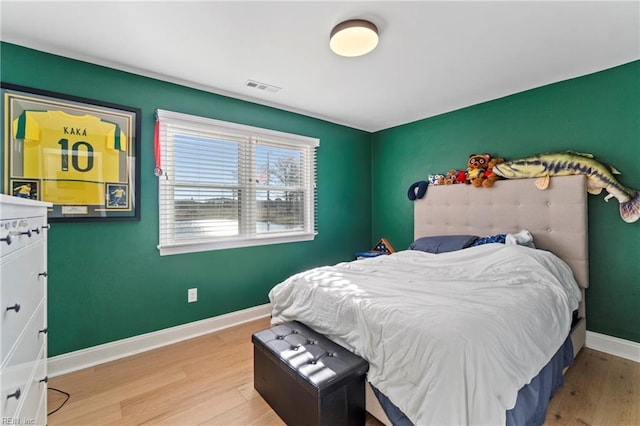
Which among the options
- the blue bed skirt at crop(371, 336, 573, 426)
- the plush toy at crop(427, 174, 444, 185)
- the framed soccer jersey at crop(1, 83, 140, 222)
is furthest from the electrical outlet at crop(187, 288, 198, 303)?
the plush toy at crop(427, 174, 444, 185)

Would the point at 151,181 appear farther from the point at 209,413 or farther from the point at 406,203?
the point at 406,203

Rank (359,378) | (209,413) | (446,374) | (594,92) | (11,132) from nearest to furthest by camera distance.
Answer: (446,374)
(359,378)
(209,413)
(11,132)
(594,92)

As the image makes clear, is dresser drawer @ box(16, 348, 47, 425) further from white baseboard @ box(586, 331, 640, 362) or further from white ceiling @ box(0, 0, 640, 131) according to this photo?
white baseboard @ box(586, 331, 640, 362)

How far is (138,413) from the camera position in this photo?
1645mm

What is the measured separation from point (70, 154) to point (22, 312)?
59.7 inches

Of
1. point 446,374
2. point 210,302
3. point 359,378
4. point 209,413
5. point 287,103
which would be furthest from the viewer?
point 287,103

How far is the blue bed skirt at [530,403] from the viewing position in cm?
127

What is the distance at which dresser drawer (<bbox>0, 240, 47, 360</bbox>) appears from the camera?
0.84m

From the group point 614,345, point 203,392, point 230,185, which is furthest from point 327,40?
point 614,345

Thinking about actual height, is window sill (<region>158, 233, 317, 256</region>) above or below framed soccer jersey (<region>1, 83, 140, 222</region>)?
below

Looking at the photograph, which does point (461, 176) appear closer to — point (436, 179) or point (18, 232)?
point (436, 179)

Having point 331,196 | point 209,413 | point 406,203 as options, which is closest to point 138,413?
point 209,413

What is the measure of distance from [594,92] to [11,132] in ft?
14.6

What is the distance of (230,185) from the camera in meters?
2.89
